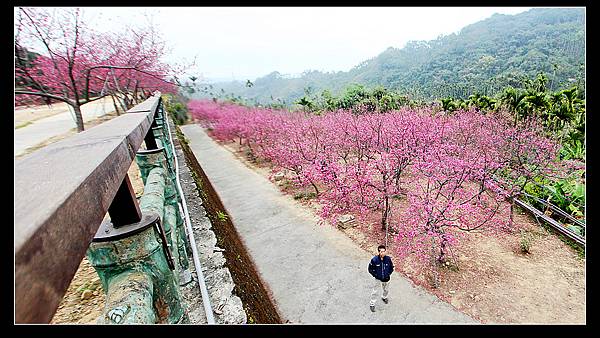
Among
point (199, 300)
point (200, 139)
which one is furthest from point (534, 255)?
point (200, 139)

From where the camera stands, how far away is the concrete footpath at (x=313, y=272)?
429cm

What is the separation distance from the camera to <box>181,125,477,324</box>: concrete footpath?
429cm

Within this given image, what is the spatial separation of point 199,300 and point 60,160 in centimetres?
92

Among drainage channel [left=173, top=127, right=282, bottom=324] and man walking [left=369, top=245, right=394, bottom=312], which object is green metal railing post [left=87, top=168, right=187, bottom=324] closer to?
drainage channel [left=173, top=127, right=282, bottom=324]

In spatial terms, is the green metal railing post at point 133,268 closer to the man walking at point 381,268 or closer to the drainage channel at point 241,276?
the drainage channel at point 241,276

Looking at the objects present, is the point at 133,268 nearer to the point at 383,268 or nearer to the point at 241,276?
the point at 241,276

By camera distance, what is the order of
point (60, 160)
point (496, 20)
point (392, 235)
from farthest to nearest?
point (496, 20), point (392, 235), point (60, 160)

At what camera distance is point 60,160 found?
0.41 metres

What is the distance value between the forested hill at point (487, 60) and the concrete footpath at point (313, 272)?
12.5 metres

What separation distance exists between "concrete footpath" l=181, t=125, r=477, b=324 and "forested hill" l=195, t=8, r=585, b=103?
12.5 m

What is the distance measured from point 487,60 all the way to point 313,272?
41339mm

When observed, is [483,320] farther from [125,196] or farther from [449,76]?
[449,76]

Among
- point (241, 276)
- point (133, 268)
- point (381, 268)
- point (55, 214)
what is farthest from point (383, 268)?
point (55, 214)

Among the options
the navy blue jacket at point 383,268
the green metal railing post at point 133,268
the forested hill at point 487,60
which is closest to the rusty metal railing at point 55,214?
the green metal railing post at point 133,268
